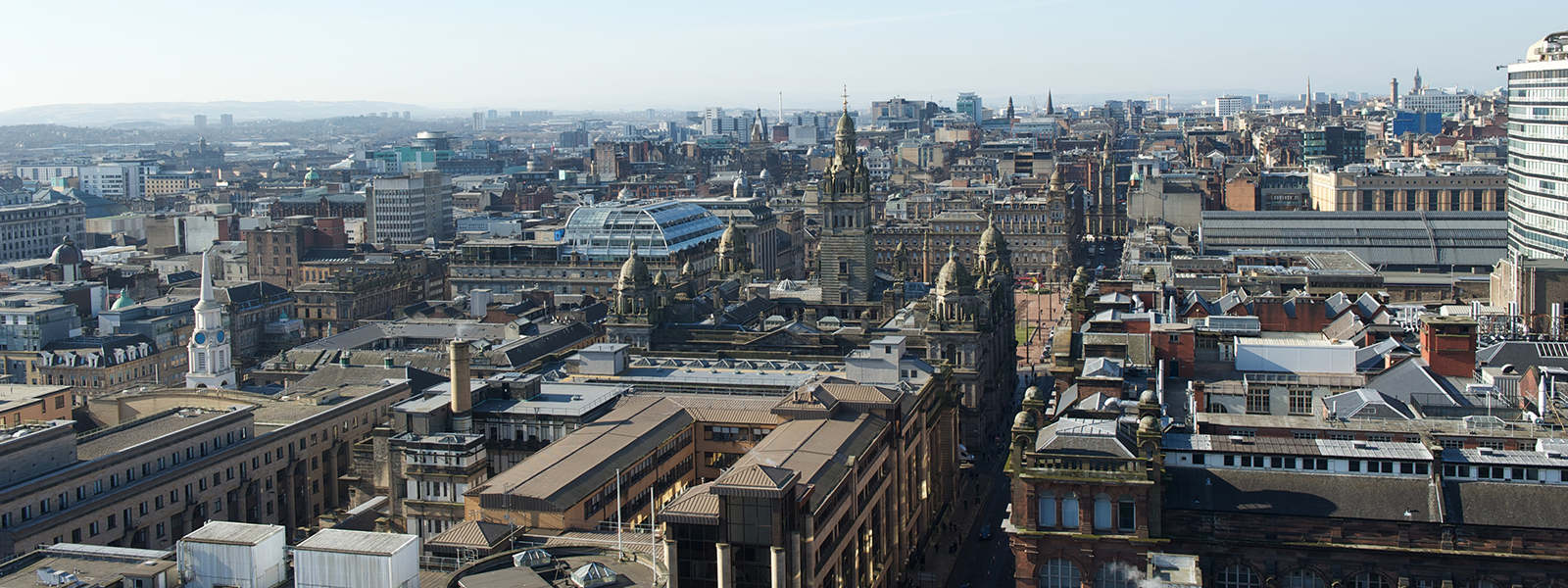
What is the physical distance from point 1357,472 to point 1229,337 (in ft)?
119

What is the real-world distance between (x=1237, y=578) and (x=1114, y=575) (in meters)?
5.76

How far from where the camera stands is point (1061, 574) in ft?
230

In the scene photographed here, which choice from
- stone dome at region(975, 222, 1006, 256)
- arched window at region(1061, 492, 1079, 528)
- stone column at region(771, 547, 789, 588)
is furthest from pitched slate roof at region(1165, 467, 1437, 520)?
stone dome at region(975, 222, 1006, 256)

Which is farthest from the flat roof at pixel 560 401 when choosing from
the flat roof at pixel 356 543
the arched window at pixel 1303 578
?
the arched window at pixel 1303 578

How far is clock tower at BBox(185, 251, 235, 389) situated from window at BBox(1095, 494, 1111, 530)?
282 feet

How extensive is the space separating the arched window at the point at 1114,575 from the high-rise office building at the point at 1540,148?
95.9m

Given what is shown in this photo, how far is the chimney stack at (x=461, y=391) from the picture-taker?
310 feet

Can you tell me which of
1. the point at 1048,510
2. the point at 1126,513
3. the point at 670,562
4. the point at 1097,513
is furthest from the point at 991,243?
the point at 670,562

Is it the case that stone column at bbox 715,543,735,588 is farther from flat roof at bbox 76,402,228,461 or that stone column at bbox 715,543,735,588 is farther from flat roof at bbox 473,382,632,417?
flat roof at bbox 76,402,228,461

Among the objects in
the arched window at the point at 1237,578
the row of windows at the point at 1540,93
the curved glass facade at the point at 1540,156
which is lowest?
the arched window at the point at 1237,578

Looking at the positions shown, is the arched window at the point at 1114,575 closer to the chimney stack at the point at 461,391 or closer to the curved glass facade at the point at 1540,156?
the chimney stack at the point at 461,391

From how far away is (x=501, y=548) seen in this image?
73.8m

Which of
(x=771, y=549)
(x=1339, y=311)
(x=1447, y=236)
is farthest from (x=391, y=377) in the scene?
(x=1447, y=236)

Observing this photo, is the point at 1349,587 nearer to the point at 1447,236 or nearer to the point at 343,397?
the point at 343,397
